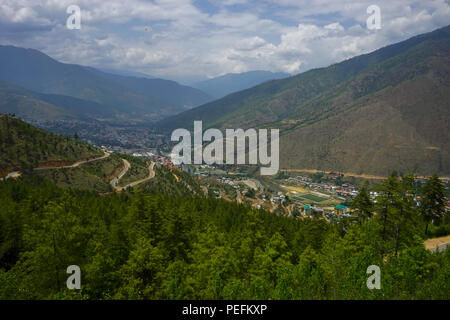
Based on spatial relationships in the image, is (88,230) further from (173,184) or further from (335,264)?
(173,184)

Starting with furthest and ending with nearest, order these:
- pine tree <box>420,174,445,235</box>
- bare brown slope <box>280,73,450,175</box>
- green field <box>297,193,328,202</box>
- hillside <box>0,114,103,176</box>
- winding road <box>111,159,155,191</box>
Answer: bare brown slope <box>280,73,450,175</box>
green field <box>297,193,328,202</box>
winding road <box>111,159,155,191</box>
hillside <box>0,114,103,176</box>
pine tree <box>420,174,445,235</box>

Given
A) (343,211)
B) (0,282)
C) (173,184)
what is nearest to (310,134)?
(343,211)

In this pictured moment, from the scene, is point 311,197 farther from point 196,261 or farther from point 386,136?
point 196,261

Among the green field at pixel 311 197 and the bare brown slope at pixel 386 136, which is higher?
the bare brown slope at pixel 386 136

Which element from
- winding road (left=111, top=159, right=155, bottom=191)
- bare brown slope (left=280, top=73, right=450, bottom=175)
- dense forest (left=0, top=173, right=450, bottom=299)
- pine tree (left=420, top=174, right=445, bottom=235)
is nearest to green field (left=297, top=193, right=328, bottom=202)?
bare brown slope (left=280, top=73, right=450, bottom=175)

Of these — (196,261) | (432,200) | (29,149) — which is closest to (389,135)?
(432,200)

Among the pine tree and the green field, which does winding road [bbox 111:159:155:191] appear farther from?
the green field

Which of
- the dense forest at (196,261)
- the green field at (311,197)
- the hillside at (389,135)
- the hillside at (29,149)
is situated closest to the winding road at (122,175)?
the hillside at (29,149)

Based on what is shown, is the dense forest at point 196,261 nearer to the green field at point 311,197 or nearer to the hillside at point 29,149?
the hillside at point 29,149

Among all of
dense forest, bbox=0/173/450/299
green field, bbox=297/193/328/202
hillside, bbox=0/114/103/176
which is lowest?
green field, bbox=297/193/328/202
